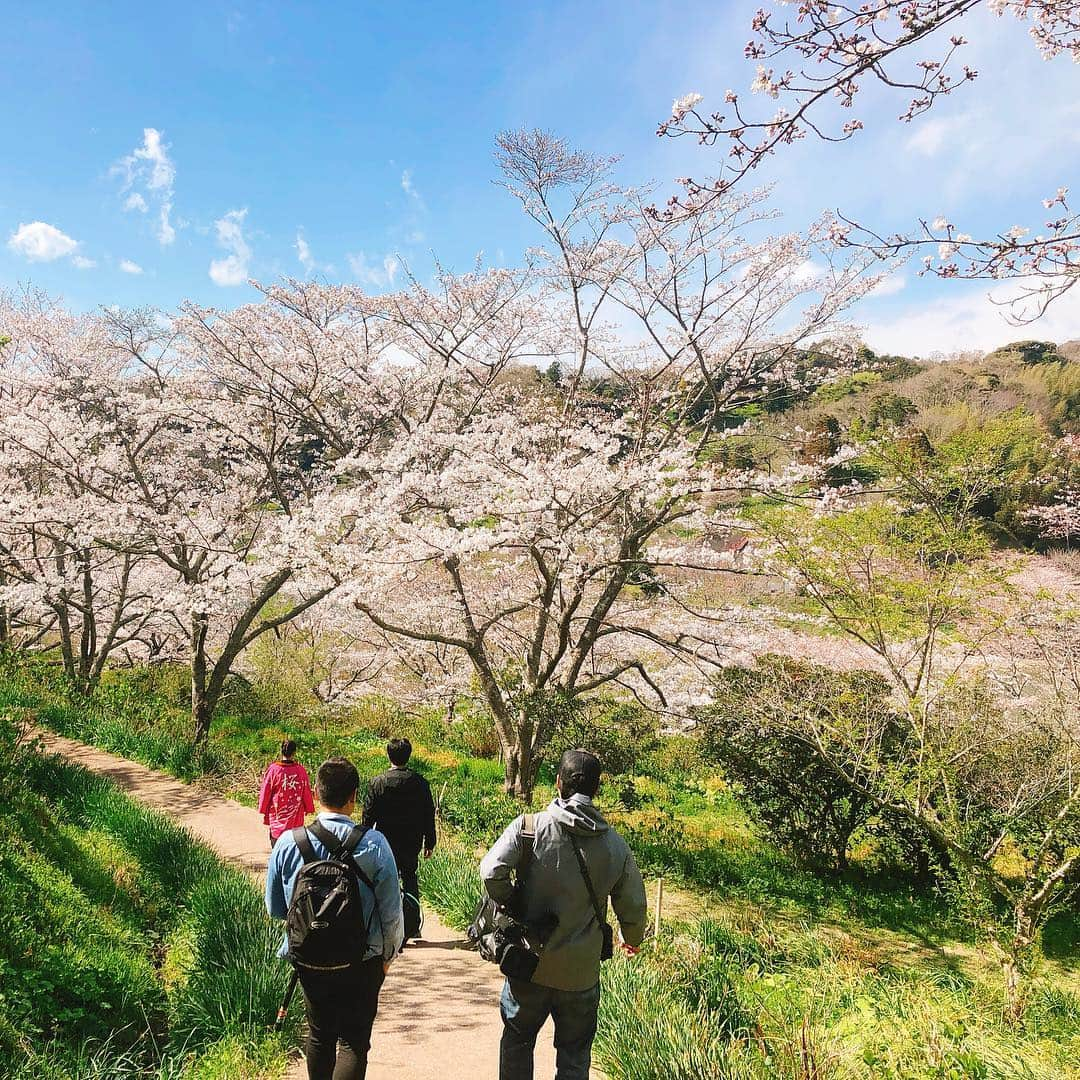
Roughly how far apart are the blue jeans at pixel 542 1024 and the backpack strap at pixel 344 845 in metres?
0.71

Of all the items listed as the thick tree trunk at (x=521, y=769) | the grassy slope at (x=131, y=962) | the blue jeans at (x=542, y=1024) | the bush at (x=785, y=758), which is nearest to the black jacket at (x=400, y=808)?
the grassy slope at (x=131, y=962)

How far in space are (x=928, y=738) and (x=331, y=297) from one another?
34.1 ft

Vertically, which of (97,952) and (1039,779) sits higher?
(97,952)

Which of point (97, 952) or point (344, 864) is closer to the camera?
point (344, 864)

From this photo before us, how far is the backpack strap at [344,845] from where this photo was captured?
2.40 meters

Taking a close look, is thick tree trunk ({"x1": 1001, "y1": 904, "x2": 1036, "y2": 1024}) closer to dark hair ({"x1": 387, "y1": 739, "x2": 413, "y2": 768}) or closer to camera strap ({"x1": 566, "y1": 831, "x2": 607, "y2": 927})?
camera strap ({"x1": 566, "y1": 831, "x2": 607, "y2": 927})

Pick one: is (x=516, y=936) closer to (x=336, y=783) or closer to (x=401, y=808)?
(x=336, y=783)

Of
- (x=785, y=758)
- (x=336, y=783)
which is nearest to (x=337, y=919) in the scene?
(x=336, y=783)

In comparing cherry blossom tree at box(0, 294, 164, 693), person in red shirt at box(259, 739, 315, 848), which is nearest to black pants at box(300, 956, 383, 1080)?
person in red shirt at box(259, 739, 315, 848)

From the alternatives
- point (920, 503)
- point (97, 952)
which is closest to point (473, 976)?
point (97, 952)

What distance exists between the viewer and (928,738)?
21.9ft

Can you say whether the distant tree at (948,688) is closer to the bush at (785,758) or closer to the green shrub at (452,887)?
the bush at (785,758)

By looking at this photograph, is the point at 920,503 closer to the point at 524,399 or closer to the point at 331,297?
the point at 524,399

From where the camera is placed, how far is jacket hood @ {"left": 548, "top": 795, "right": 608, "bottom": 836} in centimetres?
247
